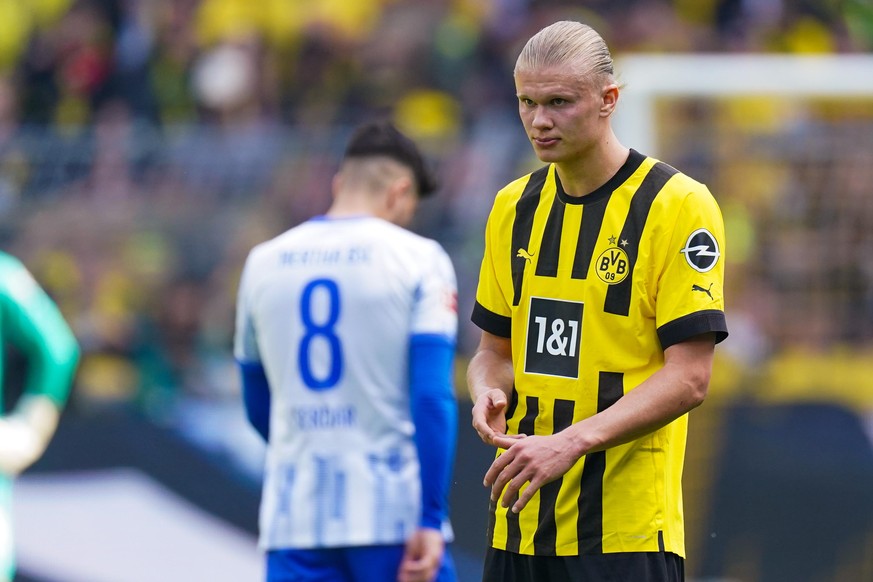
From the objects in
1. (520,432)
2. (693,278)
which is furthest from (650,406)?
(520,432)

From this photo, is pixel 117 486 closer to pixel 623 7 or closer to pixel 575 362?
pixel 575 362

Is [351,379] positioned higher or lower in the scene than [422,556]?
higher

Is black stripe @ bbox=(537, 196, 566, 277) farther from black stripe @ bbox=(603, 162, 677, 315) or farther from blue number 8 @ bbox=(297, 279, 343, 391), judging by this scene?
blue number 8 @ bbox=(297, 279, 343, 391)

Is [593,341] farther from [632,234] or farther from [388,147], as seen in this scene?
[388,147]

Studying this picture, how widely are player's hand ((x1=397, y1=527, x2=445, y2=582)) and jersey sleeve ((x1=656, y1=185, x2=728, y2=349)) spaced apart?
1.53 m

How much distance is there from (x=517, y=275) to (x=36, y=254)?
638 centimetres

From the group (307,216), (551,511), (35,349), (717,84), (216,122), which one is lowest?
(551,511)

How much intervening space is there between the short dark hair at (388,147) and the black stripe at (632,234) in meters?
1.65

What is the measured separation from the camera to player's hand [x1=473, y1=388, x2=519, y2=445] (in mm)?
3230

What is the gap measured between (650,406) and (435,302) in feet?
5.03

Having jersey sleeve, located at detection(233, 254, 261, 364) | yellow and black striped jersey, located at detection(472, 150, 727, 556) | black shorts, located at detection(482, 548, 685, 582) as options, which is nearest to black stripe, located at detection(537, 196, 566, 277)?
yellow and black striped jersey, located at detection(472, 150, 727, 556)

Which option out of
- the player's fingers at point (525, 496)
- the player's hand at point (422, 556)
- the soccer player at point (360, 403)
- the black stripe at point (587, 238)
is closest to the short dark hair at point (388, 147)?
the soccer player at point (360, 403)

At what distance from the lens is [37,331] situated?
4.93 m

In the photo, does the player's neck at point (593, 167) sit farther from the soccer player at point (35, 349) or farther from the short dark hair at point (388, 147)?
the soccer player at point (35, 349)
